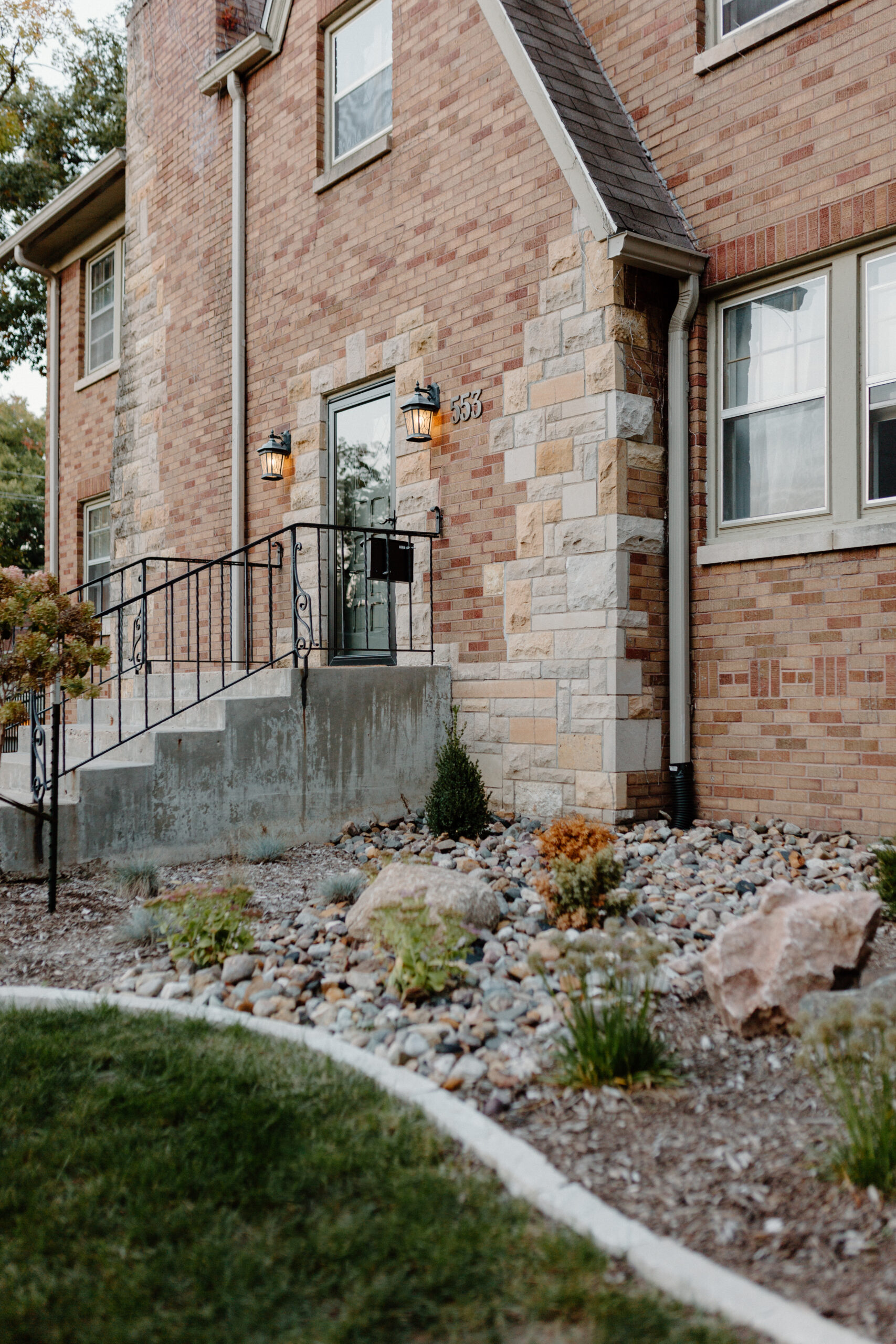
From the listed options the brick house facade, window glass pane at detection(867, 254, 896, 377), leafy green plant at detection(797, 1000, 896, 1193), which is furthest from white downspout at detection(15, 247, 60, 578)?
leafy green plant at detection(797, 1000, 896, 1193)

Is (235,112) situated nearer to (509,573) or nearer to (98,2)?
(509,573)

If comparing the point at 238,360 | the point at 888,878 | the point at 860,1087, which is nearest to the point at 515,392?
the point at 238,360

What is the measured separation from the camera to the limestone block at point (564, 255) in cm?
632

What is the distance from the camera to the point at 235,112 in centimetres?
937

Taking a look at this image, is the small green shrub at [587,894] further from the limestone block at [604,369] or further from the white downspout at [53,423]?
the white downspout at [53,423]

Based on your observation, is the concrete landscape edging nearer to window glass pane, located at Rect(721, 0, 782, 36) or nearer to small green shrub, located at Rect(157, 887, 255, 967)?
small green shrub, located at Rect(157, 887, 255, 967)

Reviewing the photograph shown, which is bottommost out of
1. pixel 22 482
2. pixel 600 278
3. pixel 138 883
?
pixel 138 883

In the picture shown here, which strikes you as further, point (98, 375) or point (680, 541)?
point (98, 375)

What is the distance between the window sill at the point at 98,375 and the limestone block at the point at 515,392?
257 inches

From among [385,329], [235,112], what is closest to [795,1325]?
[385,329]

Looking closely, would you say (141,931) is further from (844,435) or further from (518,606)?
(844,435)

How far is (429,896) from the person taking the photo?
4246mm

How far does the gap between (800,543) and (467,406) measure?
2496mm

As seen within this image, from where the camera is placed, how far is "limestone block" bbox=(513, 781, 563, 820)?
21.1 feet
